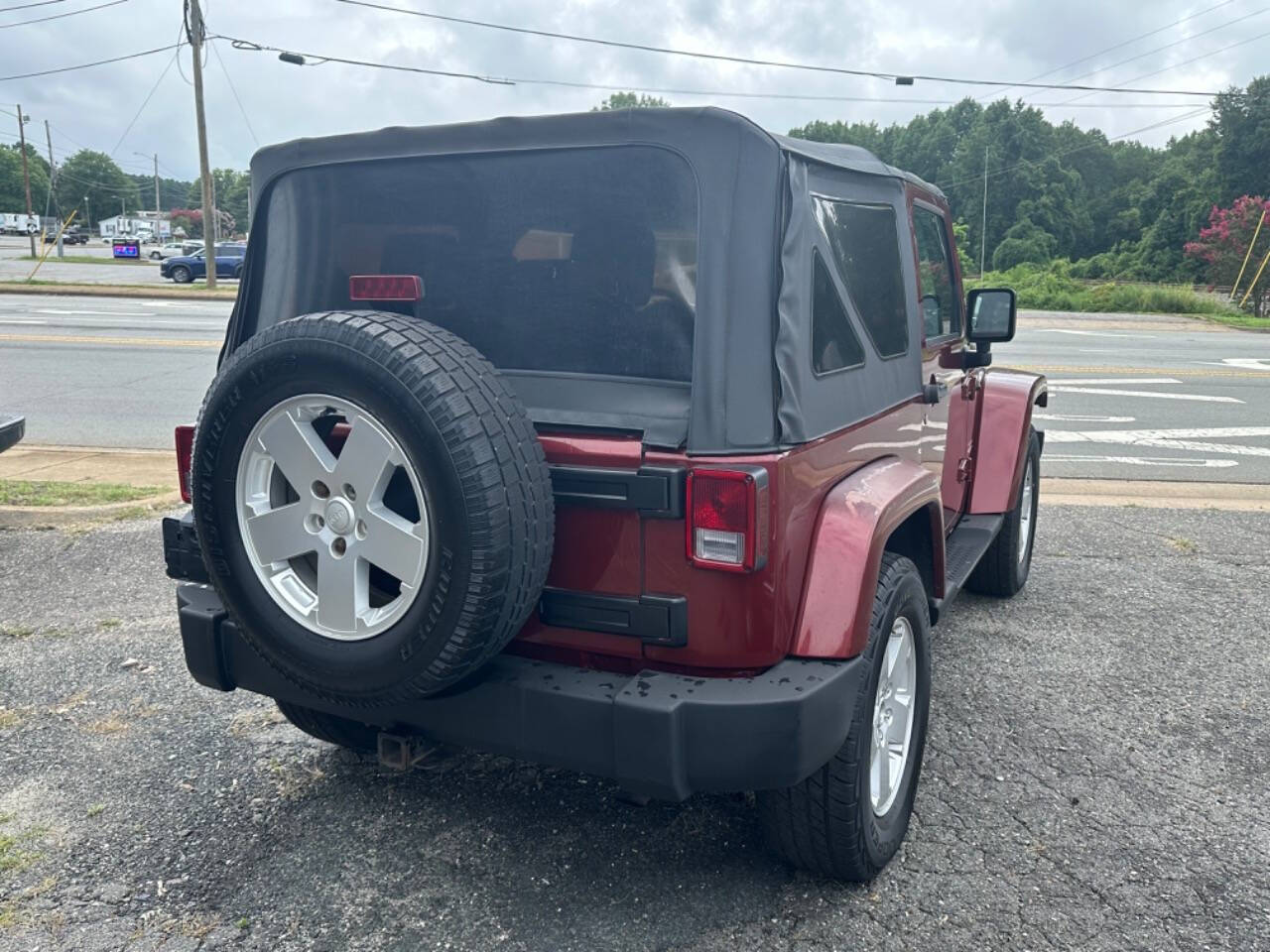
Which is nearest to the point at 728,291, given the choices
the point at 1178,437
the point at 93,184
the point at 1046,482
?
the point at 1046,482

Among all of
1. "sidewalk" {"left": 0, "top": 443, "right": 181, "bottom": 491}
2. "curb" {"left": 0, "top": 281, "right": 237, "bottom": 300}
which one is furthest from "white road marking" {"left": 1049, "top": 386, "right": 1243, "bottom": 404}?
"curb" {"left": 0, "top": 281, "right": 237, "bottom": 300}

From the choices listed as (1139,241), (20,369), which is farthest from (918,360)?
(1139,241)

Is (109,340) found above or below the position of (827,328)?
below

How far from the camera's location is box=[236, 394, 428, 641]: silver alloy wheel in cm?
237

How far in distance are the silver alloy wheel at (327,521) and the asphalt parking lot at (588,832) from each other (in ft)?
2.78

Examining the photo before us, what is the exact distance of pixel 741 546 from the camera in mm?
2389

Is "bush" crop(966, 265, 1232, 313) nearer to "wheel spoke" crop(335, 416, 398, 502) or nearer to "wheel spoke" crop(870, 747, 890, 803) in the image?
"wheel spoke" crop(870, 747, 890, 803)

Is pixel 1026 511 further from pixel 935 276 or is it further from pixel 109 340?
pixel 109 340

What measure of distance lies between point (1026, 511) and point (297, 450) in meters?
4.16

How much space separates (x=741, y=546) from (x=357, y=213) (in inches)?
59.1

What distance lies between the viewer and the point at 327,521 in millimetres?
2457

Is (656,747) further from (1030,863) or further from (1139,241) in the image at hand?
(1139,241)

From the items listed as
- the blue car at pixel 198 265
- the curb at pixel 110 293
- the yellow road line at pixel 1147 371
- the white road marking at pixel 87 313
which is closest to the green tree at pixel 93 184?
the blue car at pixel 198 265

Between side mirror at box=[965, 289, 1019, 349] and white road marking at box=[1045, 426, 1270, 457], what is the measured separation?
5660mm
